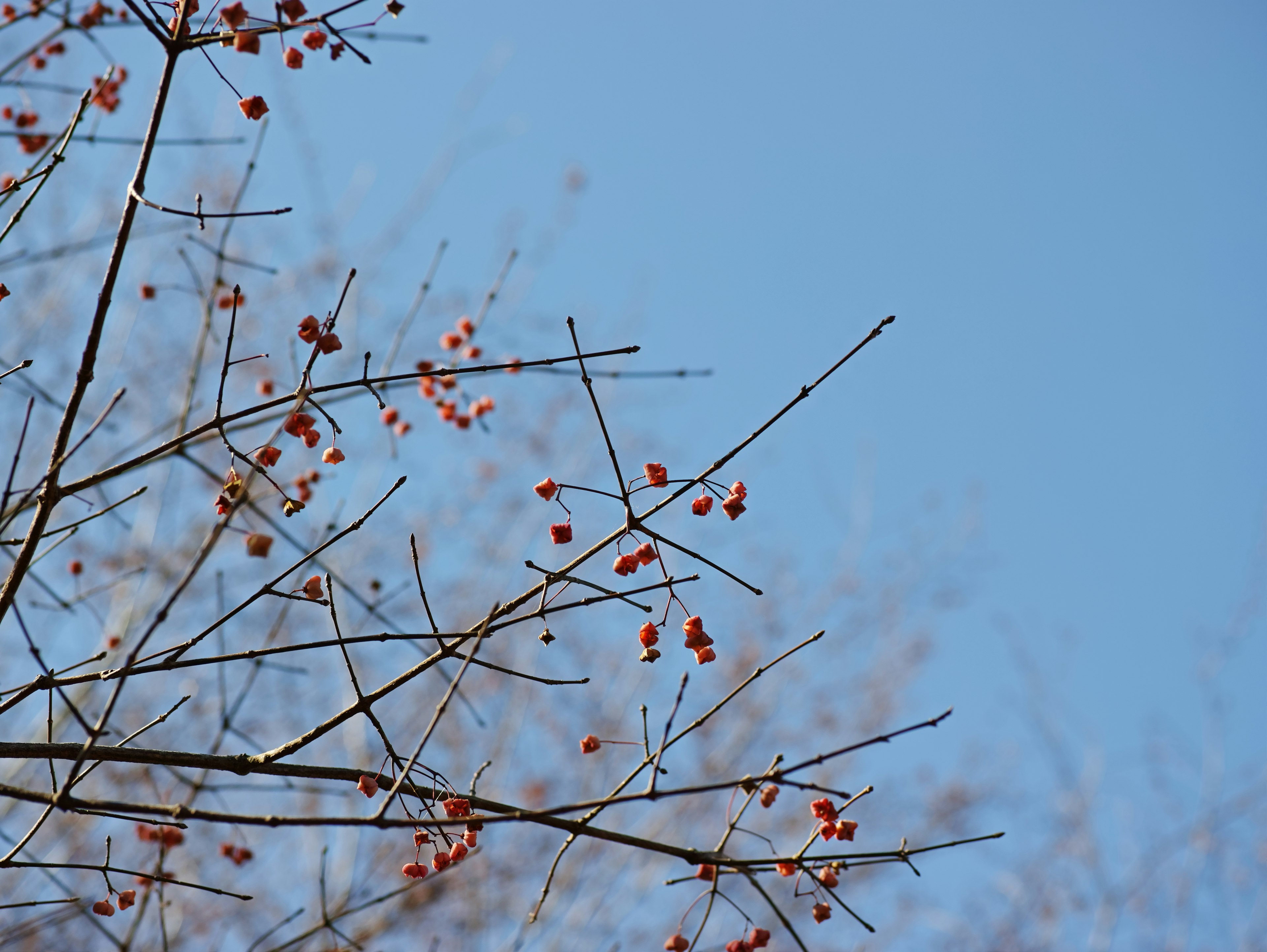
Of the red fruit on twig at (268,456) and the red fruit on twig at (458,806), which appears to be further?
the red fruit on twig at (268,456)

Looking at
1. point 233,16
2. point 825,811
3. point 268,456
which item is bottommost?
point 825,811

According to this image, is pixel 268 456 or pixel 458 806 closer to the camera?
pixel 458 806

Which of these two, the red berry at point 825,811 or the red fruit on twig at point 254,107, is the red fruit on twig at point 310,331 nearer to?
the red fruit on twig at point 254,107

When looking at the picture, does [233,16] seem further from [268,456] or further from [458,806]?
[458,806]

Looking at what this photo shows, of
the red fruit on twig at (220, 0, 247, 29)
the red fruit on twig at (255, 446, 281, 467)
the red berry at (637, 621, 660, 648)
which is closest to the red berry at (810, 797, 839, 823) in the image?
the red berry at (637, 621, 660, 648)

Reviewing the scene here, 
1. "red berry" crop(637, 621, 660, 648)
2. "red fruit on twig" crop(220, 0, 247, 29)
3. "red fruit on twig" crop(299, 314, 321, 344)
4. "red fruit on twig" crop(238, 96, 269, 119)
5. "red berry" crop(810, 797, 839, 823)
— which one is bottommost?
"red berry" crop(810, 797, 839, 823)

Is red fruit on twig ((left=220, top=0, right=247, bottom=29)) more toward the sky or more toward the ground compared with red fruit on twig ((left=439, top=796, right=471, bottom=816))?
more toward the sky

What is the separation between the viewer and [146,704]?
769 cm

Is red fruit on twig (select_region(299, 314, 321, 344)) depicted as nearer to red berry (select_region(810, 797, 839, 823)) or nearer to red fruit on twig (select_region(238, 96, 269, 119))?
red fruit on twig (select_region(238, 96, 269, 119))

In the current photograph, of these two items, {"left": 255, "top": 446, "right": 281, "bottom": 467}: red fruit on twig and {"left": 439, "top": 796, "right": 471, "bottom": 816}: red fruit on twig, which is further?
{"left": 255, "top": 446, "right": 281, "bottom": 467}: red fruit on twig

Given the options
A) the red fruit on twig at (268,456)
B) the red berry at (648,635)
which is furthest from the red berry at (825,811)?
the red fruit on twig at (268,456)

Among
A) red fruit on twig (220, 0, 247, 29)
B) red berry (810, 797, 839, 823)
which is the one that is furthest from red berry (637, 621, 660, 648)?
red fruit on twig (220, 0, 247, 29)

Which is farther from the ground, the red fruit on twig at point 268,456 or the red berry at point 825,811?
the red fruit on twig at point 268,456

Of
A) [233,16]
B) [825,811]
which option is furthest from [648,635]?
[233,16]
